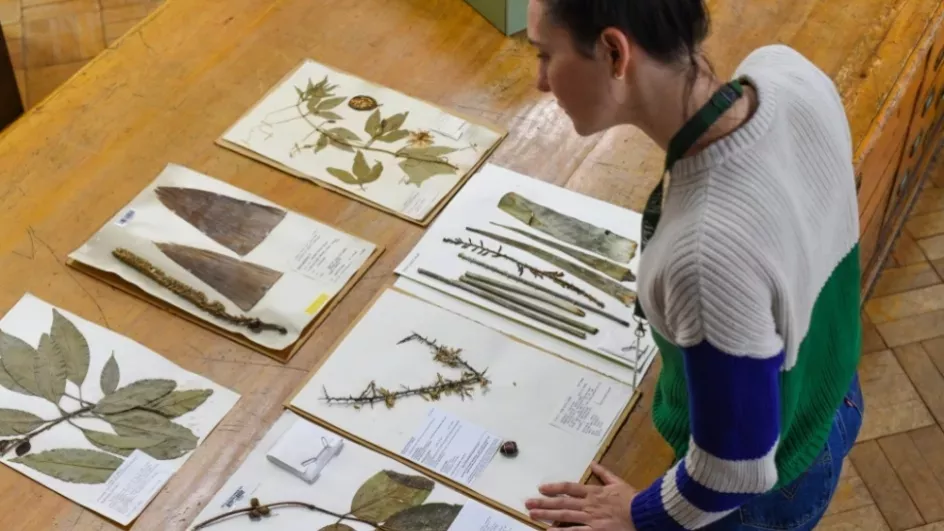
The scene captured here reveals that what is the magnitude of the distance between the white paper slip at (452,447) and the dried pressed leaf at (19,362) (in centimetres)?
A: 52

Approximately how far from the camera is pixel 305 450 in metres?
1.25

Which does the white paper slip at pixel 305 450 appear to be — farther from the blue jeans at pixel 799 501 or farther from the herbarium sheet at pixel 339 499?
the blue jeans at pixel 799 501

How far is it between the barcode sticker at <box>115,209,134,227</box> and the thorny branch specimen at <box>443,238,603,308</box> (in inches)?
19.2

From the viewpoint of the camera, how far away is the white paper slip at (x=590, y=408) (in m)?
1.28

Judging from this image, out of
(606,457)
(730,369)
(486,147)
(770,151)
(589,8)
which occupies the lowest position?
(606,457)

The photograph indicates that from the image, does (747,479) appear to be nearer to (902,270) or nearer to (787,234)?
(787,234)

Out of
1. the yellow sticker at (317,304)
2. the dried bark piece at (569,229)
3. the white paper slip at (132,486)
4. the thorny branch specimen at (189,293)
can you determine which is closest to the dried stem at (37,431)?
the white paper slip at (132,486)

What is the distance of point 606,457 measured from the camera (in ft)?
4.12

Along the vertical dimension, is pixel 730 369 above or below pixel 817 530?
above

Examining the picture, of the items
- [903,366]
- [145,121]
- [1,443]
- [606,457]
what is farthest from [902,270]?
[1,443]

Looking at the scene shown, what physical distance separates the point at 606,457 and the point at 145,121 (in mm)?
979

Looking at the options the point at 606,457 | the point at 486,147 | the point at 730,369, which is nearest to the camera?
the point at 730,369

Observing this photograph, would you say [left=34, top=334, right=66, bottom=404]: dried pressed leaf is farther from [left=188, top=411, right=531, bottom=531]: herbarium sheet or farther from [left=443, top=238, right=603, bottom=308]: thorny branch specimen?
[left=443, top=238, right=603, bottom=308]: thorny branch specimen

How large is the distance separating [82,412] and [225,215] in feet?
1.24
